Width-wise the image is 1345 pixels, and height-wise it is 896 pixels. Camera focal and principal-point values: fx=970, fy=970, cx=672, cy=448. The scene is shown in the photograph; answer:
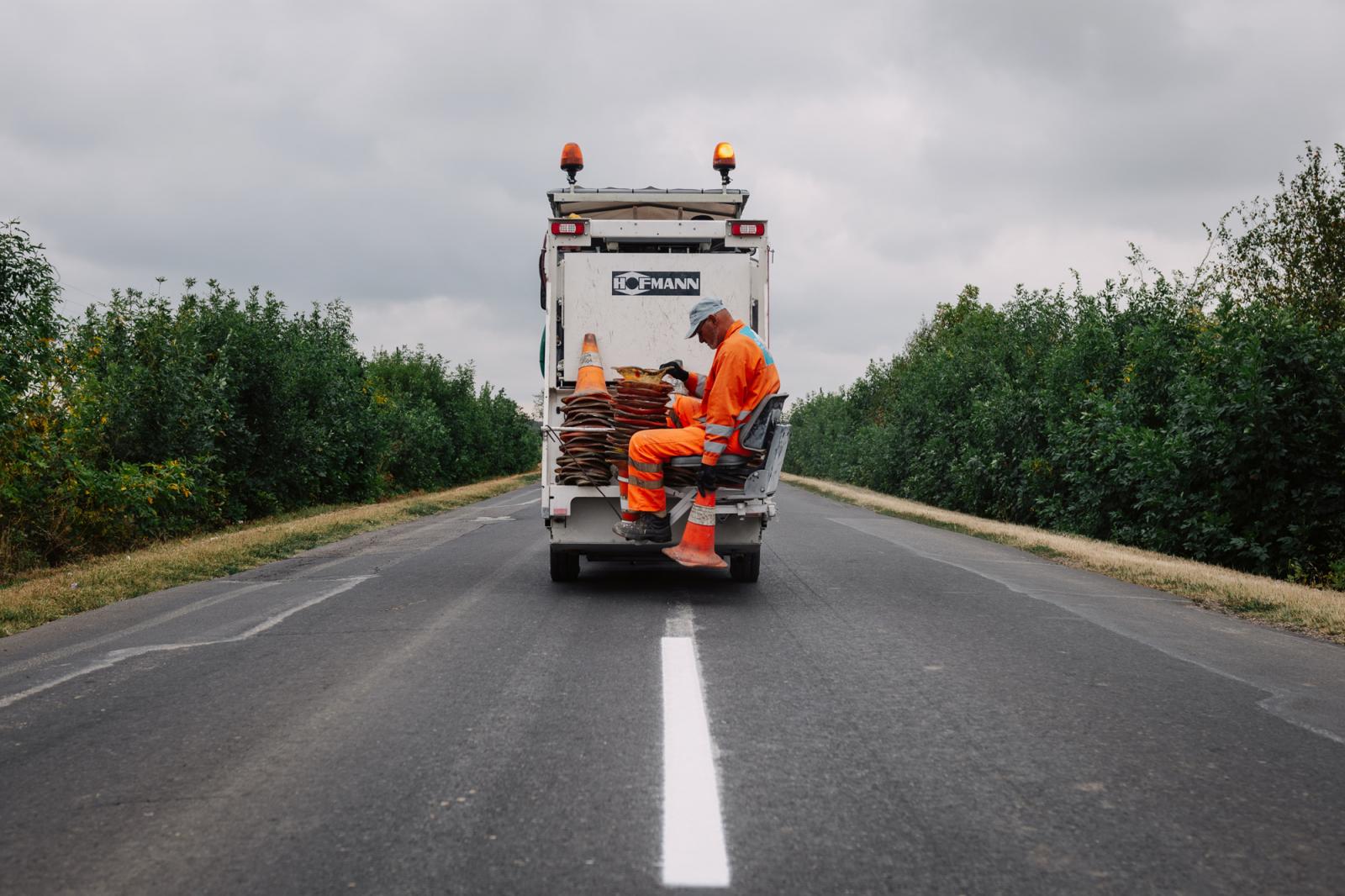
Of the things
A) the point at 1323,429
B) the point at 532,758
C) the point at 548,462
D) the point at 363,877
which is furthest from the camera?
the point at 1323,429

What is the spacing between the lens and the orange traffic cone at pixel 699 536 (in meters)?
7.90

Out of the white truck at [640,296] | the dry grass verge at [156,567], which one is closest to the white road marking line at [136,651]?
the dry grass verge at [156,567]

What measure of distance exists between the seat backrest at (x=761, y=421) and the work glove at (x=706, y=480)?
34 cm

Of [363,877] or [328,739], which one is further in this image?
[328,739]

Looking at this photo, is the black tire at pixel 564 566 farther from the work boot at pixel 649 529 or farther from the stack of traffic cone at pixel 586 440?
the work boot at pixel 649 529

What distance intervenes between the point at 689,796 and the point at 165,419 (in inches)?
592

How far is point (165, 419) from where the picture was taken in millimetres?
15867

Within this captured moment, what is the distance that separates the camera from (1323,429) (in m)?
11.8

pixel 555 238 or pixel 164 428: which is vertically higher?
pixel 555 238

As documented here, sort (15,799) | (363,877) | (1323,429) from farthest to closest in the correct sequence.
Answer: (1323,429) < (15,799) < (363,877)

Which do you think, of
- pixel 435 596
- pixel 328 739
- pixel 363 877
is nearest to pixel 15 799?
pixel 328 739

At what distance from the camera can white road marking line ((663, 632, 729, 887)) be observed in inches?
114

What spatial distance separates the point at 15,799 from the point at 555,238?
6467 millimetres

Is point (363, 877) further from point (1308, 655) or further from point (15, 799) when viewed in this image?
point (1308, 655)
